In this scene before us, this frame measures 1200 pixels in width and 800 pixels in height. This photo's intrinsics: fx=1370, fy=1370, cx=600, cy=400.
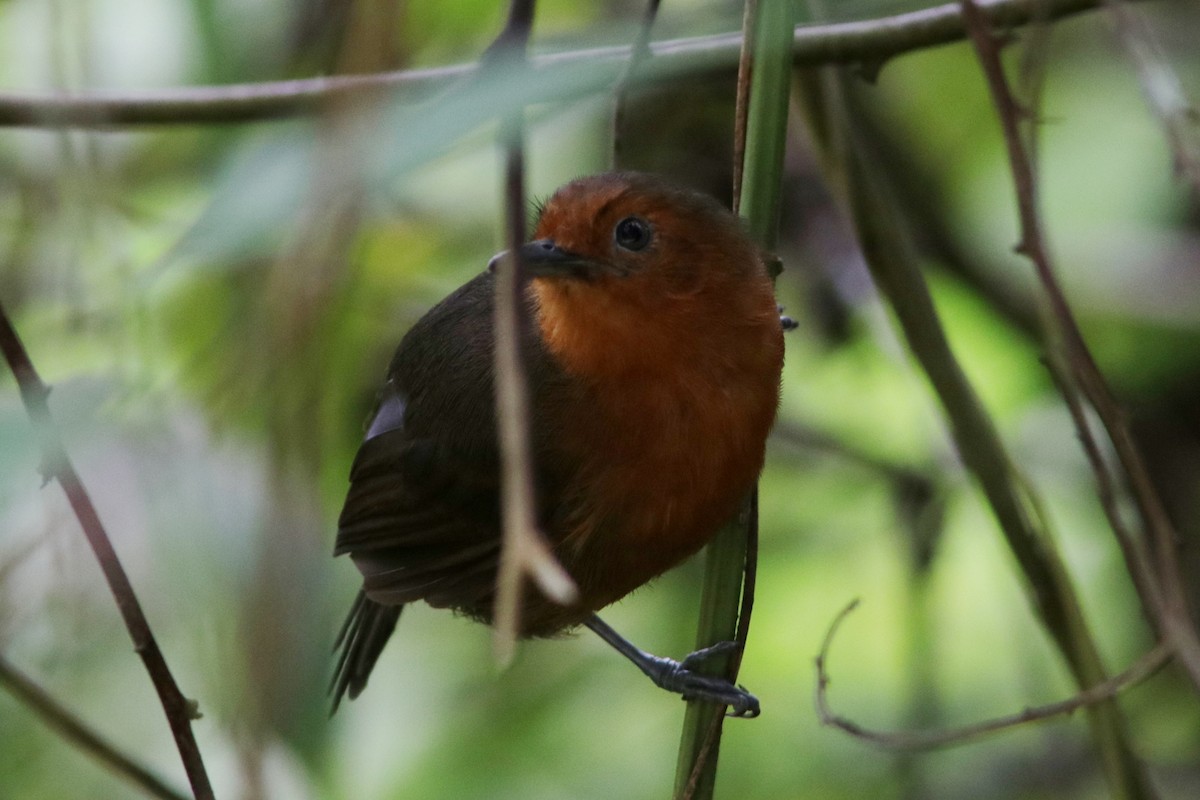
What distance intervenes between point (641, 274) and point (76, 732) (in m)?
1.22

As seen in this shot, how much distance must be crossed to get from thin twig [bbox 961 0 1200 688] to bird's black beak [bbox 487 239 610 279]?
30.0 inches

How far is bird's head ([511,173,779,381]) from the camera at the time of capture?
250 centimetres

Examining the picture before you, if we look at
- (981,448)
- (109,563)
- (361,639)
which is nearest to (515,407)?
(109,563)

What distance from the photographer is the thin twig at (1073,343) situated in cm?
204

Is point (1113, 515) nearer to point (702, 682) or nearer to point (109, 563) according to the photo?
point (702, 682)

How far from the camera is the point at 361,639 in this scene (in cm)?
319

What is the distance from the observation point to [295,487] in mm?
1454

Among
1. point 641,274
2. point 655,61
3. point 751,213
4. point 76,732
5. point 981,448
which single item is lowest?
point 76,732

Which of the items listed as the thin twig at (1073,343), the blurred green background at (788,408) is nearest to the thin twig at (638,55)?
the blurred green background at (788,408)

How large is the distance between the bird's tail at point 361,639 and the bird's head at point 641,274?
38.3 inches

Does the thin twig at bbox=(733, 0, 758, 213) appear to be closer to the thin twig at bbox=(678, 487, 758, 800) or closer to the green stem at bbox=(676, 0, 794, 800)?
the green stem at bbox=(676, 0, 794, 800)

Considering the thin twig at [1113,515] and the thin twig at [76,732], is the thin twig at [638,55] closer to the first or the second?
the thin twig at [1113,515]

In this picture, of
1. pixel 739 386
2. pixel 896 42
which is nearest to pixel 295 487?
pixel 739 386

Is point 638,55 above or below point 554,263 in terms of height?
above
